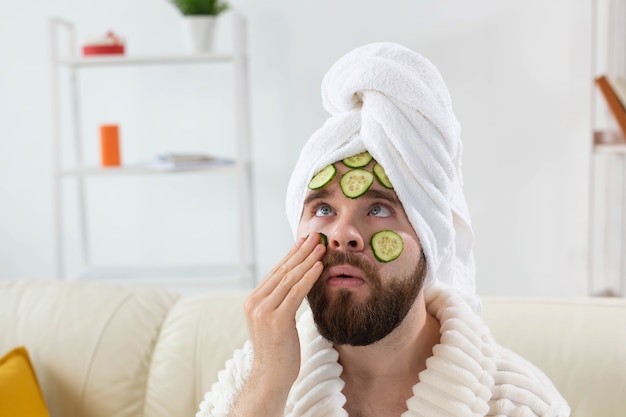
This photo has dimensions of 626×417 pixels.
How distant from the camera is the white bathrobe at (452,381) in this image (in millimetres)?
1476

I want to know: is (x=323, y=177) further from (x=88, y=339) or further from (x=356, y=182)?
(x=88, y=339)

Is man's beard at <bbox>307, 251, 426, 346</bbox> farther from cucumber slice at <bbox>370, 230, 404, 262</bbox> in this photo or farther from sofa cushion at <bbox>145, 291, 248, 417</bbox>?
sofa cushion at <bbox>145, 291, 248, 417</bbox>

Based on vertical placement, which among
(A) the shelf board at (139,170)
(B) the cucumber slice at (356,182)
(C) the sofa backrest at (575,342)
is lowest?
(C) the sofa backrest at (575,342)

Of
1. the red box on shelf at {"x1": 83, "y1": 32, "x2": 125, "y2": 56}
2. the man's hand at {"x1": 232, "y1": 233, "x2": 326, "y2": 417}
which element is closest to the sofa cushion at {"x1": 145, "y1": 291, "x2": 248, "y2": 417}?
the man's hand at {"x1": 232, "y1": 233, "x2": 326, "y2": 417}

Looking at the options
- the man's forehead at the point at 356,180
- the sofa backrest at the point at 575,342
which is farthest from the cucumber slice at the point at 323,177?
the sofa backrest at the point at 575,342

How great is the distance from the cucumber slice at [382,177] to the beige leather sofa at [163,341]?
540 mm

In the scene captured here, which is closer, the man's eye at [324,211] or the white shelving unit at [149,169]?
the man's eye at [324,211]

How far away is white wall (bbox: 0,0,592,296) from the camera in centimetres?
353

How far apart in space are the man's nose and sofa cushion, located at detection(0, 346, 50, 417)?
0.88 m

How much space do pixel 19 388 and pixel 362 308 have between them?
35.5 inches

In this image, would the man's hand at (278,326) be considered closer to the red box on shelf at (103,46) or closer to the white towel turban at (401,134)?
the white towel turban at (401,134)

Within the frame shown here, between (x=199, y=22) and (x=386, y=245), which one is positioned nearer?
(x=386, y=245)

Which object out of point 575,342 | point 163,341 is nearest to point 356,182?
point 575,342

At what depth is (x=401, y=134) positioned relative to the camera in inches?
56.6
